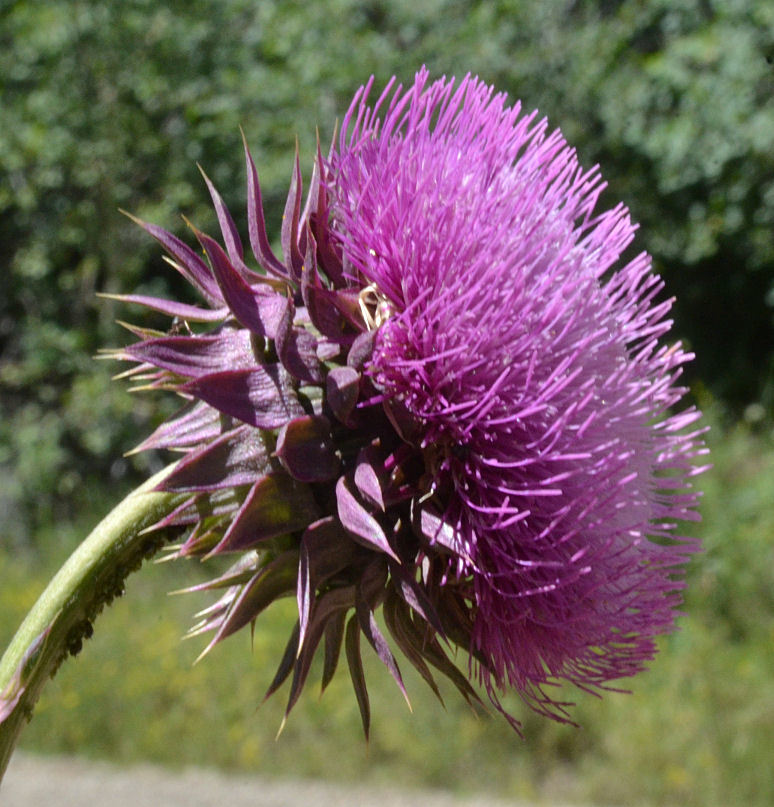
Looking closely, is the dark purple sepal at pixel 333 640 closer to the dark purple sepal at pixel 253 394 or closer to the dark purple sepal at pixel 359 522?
the dark purple sepal at pixel 359 522

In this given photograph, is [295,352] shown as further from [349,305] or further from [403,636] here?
[403,636]

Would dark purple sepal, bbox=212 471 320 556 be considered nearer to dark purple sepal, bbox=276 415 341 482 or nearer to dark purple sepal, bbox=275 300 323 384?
dark purple sepal, bbox=276 415 341 482

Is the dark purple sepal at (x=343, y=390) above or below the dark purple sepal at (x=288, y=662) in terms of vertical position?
above

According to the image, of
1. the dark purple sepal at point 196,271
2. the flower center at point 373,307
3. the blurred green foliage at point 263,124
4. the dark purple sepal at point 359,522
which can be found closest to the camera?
the dark purple sepal at point 359,522

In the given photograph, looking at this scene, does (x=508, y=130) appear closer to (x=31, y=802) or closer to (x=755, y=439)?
(x=31, y=802)

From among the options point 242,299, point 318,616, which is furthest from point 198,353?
point 318,616

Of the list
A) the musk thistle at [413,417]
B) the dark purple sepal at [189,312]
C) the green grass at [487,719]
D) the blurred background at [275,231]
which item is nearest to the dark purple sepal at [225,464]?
the musk thistle at [413,417]
